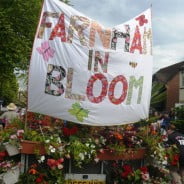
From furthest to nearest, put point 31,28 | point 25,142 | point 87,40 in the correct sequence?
1. point 31,28
2. point 87,40
3. point 25,142

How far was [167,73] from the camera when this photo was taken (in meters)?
51.8

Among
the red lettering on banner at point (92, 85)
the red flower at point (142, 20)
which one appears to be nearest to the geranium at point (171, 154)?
the red lettering on banner at point (92, 85)

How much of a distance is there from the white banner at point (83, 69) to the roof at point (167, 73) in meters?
41.8

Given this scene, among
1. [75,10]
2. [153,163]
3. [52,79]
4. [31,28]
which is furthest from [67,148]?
[31,28]

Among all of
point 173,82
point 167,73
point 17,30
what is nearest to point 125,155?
point 17,30

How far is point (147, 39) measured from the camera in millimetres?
7344

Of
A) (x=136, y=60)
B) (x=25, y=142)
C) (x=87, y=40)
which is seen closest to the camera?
(x=25, y=142)

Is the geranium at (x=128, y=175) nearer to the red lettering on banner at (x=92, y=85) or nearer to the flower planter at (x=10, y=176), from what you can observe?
the red lettering on banner at (x=92, y=85)

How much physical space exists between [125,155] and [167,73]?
45.9 m

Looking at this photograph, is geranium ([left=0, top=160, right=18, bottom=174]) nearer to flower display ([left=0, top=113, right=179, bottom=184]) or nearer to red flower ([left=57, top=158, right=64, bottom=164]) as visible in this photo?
flower display ([left=0, top=113, right=179, bottom=184])

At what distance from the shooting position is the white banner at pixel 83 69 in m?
6.39

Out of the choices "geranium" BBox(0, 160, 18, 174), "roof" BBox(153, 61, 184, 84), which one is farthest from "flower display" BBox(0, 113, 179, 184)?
"roof" BBox(153, 61, 184, 84)

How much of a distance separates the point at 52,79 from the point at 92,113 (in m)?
0.81

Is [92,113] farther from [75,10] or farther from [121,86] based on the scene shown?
[75,10]
